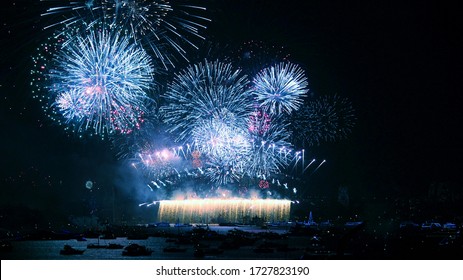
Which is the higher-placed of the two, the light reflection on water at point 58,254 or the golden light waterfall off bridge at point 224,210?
the golden light waterfall off bridge at point 224,210

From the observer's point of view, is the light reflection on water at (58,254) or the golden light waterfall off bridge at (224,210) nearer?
the light reflection on water at (58,254)

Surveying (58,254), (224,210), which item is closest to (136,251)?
(58,254)

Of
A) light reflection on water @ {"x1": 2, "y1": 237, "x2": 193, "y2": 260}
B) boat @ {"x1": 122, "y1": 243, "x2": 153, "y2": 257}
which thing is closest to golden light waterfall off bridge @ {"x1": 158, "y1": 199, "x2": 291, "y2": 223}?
light reflection on water @ {"x1": 2, "y1": 237, "x2": 193, "y2": 260}

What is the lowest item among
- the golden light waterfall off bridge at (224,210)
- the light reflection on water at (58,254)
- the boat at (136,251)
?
the light reflection on water at (58,254)

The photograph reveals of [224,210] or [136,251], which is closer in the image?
[136,251]

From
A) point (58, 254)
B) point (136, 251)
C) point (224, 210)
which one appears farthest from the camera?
point (224, 210)

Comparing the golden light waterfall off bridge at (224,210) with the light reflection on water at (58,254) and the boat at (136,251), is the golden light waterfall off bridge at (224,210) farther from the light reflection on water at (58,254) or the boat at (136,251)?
the boat at (136,251)

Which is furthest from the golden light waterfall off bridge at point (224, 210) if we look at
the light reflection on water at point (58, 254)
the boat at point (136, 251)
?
the boat at point (136, 251)

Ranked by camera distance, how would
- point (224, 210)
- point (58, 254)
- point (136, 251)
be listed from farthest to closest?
point (224, 210)
point (58, 254)
point (136, 251)

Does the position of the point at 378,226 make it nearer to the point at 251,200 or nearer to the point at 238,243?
the point at 251,200

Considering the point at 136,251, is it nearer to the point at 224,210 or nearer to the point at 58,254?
the point at 58,254
